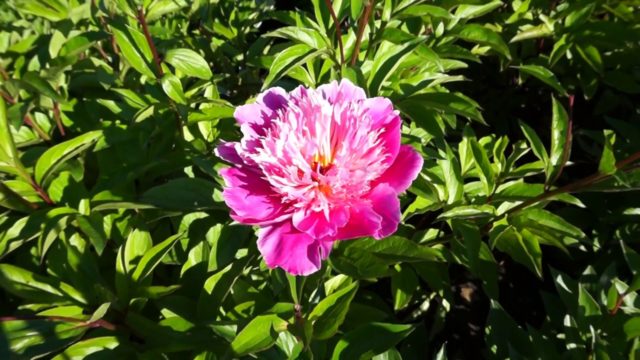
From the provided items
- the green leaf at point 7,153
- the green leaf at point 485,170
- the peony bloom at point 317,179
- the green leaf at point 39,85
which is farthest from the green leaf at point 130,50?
the green leaf at point 485,170

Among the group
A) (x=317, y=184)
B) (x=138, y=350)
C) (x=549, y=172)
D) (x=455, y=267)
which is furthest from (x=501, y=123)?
(x=138, y=350)

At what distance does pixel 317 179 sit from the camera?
38.5 inches

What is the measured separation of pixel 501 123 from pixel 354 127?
1368 millimetres

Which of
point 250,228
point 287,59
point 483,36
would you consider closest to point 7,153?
point 250,228

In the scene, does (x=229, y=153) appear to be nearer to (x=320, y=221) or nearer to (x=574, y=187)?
(x=320, y=221)

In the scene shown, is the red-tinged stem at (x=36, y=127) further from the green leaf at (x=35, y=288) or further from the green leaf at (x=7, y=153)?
the green leaf at (x=35, y=288)

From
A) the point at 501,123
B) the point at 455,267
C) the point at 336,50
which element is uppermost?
the point at 336,50

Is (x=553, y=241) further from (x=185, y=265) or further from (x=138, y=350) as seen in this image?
(x=138, y=350)

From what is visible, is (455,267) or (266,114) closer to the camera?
(266,114)

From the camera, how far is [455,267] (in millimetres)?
2113

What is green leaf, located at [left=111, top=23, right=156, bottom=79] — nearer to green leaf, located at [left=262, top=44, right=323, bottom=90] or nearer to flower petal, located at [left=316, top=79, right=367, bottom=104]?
green leaf, located at [left=262, top=44, right=323, bottom=90]

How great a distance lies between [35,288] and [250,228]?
536 mm

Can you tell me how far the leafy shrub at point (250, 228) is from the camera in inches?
46.0

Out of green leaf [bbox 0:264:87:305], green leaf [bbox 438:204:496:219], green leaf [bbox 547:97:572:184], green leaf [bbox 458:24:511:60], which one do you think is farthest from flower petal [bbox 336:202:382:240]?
green leaf [bbox 458:24:511:60]
